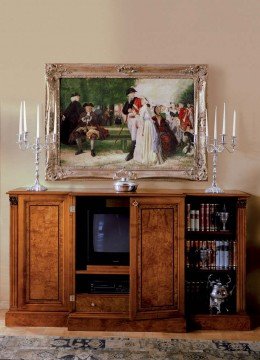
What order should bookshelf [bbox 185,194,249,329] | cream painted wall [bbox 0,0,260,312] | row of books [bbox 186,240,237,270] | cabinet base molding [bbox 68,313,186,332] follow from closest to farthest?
cabinet base molding [bbox 68,313,186,332] < bookshelf [bbox 185,194,249,329] < row of books [bbox 186,240,237,270] < cream painted wall [bbox 0,0,260,312]

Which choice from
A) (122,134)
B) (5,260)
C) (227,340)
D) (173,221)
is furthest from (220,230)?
(5,260)

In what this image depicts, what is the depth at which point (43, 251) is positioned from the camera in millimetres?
4883

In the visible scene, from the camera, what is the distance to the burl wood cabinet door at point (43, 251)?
4.86 m

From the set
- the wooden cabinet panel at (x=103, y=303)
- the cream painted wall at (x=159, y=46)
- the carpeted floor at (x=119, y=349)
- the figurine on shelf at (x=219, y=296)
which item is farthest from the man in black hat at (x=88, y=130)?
the carpeted floor at (x=119, y=349)

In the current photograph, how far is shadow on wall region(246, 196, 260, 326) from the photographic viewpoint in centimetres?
530

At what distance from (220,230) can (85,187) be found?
142 centimetres

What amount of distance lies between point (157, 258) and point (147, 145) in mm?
1202

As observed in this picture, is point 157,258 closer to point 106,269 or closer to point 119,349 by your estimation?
point 106,269

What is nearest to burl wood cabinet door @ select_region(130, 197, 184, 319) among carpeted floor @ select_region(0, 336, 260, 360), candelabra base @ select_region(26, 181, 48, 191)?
carpeted floor @ select_region(0, 336, 260, 360)

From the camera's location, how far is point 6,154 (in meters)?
5.38

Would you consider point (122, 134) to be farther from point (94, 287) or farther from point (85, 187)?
point (94, 287)

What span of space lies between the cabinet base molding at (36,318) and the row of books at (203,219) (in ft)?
4.69

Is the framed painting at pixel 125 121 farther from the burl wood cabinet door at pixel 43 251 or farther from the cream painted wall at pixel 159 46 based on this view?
the burl wood cabinet door at pixel 43 251

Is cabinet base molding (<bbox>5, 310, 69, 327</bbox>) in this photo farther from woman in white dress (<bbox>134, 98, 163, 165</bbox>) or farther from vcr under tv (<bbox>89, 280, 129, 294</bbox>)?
woman in white dress (<bbox>134, 98, 163, 165</bbox>)
